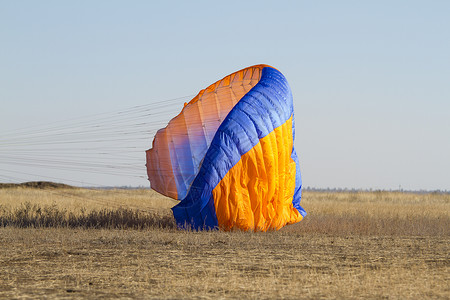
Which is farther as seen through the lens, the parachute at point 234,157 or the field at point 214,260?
the parachute at point 234,157

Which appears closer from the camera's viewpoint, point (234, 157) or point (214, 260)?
point (214, 260)

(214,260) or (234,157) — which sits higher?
(234,157)

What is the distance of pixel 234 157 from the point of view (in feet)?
55.1

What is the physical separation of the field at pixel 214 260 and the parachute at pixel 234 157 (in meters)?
0.58

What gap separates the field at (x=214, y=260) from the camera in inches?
368

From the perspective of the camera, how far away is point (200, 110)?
18.0 meters

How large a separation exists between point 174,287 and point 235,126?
26.0ft

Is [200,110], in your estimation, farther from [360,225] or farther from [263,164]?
[360,225]

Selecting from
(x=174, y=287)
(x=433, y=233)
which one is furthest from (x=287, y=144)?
(x=174, y=287)

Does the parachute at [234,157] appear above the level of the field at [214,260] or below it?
above

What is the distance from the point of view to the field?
934cm

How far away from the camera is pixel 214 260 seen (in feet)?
39.9

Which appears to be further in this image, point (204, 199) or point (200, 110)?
point (200, 110)

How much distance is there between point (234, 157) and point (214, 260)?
197 inches
